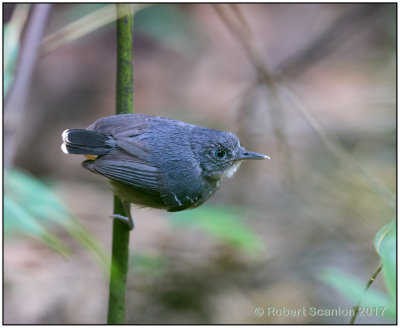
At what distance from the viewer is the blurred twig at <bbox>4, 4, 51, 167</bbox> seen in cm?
155

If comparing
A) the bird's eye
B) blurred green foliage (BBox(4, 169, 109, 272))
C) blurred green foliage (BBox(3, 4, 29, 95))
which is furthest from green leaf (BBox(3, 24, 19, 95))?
A: the bird's eye

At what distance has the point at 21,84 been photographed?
163 centimetres

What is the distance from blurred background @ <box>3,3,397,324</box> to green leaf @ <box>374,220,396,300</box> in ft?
1.99

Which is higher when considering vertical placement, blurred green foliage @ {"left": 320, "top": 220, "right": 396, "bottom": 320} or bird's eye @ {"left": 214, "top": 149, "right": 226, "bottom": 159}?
bird's eye @ {"left": 214, "top": 149, "right": 226, "bottom": 159}

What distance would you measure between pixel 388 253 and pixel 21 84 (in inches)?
48.3

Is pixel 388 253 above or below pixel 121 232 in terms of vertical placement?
below

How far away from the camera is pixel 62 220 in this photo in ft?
4.92

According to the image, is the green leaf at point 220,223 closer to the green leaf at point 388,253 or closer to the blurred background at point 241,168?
the blurred background at point 241,168

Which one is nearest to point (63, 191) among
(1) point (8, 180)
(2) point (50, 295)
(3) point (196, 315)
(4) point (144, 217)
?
(4) point (144, 217)

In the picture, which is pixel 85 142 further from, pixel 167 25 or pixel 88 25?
pixel 167 25

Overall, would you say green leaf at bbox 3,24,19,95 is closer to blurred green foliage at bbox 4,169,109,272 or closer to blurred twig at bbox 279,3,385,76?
blurred green foliage at bbox 4,169,109,272

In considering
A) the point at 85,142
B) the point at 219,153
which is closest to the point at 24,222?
the point at 85,142

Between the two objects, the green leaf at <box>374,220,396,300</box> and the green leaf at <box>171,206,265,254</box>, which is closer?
the green leaf at <box>374,220,396,300</box>

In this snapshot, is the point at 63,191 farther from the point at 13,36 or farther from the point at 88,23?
the point at 13,36
